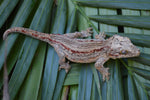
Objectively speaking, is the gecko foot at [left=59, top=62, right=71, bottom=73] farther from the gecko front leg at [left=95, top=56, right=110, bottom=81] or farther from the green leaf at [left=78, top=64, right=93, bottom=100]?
the gecko front leg at [left=95, top=56, right=110, bottom=81]

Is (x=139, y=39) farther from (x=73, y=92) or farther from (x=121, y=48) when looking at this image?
(x=73, y=92)

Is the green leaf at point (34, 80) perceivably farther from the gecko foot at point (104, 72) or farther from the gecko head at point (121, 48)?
the gecko head at point (121, 48)

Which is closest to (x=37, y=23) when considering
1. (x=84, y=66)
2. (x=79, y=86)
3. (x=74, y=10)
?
(x=74, y=10)

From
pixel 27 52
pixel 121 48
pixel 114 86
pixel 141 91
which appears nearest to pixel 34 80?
pixel 27 52

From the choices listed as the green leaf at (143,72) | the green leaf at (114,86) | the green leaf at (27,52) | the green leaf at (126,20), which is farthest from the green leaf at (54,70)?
the green leaf at (143,72)

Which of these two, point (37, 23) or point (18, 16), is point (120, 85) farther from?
point (18, 16)

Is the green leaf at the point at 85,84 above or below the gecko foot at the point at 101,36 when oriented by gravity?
below

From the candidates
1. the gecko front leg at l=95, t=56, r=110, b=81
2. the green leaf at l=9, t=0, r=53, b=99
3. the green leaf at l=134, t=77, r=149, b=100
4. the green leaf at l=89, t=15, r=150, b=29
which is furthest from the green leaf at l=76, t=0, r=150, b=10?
the green leaf at l=134, t=77, r=149, b=100
